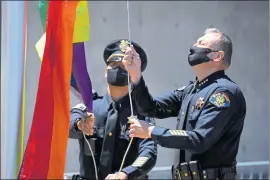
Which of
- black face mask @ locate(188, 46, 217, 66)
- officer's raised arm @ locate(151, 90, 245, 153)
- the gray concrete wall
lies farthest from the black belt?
the gray concrete wall

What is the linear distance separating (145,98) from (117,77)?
506 millimetres

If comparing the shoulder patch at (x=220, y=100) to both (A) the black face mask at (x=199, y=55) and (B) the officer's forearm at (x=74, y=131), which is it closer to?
(A) the black face mask at (x=199, y=55)

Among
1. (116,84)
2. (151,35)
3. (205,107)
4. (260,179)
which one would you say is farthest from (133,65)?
(260,179)

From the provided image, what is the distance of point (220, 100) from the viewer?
316 cm

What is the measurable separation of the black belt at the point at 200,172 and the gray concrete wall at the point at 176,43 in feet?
9.45

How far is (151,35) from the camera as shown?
6207 mm

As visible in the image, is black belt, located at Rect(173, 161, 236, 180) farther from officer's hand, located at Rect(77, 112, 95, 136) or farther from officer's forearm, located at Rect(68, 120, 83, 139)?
officer's forearm, located at Rect(68, 120, 83, 139)

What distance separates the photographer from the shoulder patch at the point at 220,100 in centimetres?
314

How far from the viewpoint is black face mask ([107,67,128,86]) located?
3846 millimetres

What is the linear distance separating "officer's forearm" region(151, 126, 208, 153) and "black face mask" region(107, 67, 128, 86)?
32.5 inches

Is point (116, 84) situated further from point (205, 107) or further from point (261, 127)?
point (261, 127)

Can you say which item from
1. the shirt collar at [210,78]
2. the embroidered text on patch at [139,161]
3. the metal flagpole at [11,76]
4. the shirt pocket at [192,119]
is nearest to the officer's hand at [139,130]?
the shirt pocket at [192,119]

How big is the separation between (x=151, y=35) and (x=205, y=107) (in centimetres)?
309

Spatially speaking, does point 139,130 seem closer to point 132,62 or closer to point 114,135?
point 132,62
